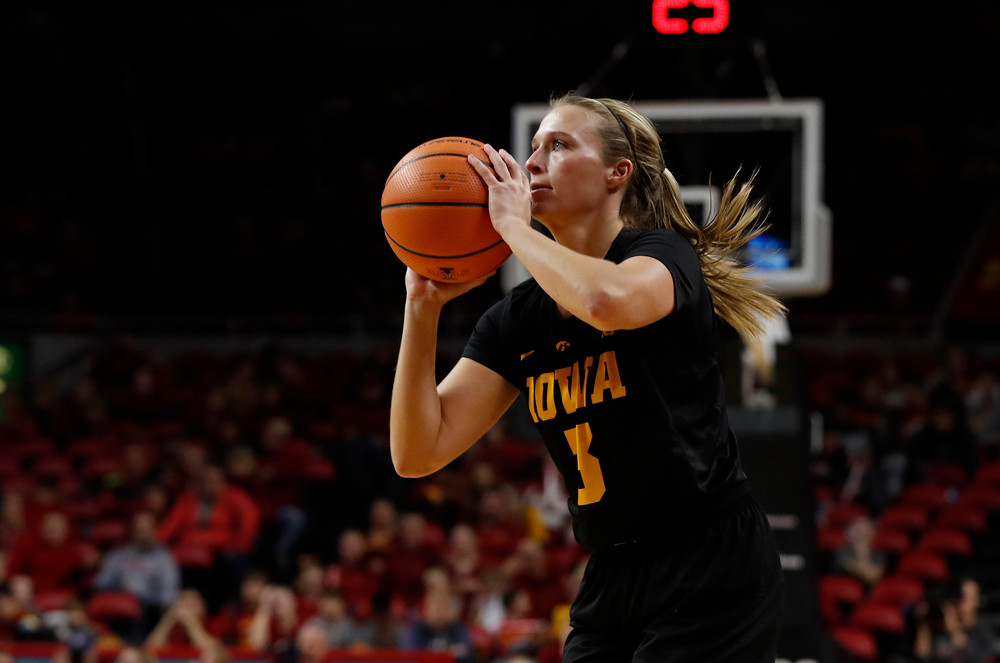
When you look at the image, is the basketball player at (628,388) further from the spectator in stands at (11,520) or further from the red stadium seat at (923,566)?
the spectator in stands at (11,520)

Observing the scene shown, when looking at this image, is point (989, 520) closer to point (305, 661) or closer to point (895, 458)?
point (895, 458)

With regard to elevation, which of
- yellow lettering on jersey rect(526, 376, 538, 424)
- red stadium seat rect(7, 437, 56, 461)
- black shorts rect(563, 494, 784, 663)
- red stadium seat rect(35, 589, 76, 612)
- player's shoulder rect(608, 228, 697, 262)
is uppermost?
player's shoulder rect(608, 228, 697, 262)

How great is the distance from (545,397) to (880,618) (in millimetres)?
6851

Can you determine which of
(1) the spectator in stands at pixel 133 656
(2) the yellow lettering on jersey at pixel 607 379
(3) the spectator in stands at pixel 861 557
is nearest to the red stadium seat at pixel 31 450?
(1) the spectator in stands at pixel 133 656

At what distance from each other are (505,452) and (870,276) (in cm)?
633

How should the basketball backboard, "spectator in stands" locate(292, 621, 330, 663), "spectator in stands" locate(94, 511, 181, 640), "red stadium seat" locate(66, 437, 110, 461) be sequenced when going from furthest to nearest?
"red stadium seat" locate(66, 437, 110, 461) < "spectator in stands" locate(94, 511, 181, 640) < "spectator in stands" locate(292, 621, 330, 663) < the basketball backboard

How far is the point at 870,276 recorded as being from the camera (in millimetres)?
14594

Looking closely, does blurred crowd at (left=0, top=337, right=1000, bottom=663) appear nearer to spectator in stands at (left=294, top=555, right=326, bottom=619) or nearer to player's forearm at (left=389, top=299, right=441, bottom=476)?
spectator in stands at (left=294, top=555, right=326, bottom=619)

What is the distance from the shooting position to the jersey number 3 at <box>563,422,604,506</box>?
7.70ft

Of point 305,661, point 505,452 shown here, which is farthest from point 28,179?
point 305,661

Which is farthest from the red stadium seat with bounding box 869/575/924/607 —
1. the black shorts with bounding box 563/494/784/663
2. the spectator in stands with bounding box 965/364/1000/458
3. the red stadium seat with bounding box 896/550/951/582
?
the black shorts with bounding box 563/494/784/663

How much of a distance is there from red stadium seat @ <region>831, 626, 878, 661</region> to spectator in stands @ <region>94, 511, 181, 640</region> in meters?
4.79

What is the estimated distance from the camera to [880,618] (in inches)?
334

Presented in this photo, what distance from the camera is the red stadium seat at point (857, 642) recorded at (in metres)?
8.16
